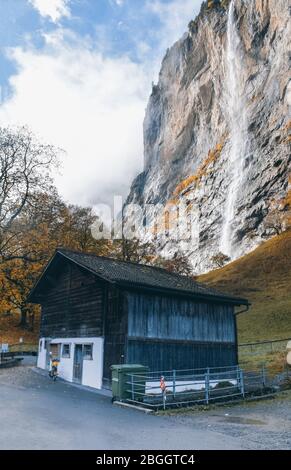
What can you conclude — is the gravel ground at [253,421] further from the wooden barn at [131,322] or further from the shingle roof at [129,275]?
the shingle roof at [129,275]

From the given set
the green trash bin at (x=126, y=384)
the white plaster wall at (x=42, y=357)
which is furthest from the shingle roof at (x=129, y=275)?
the white plaster wall at (x=42, y=357)

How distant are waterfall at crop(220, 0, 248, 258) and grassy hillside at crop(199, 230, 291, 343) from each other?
18.6m

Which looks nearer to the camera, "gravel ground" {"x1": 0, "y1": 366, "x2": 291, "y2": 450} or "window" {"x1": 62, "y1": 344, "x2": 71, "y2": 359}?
"gravel ground" {"x1": 0, "y1": 366, "x2": 291, "y2": 450}

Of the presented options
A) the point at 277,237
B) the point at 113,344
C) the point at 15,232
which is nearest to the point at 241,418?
the point at 113,344

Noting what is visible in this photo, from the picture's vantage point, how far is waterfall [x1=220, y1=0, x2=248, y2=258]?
95.9 metres

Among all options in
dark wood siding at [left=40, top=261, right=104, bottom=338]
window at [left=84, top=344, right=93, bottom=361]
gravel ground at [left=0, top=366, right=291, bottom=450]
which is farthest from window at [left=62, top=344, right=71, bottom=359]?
gravel ground at [left=0, top=366, right=291, bottom=450]

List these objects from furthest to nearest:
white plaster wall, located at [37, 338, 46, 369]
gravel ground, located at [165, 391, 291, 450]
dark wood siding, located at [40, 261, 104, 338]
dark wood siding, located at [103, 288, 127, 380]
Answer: white plaster wall, located at [37, 338, 46, 369]
dark wood siding, located at [40, 261, 104, 338]
dark wood siding, located at [103, 288, 127, 380]
gravel ground, located at [165, 391, 291, 450]

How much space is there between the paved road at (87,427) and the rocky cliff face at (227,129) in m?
71.0

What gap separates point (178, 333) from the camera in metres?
22.3

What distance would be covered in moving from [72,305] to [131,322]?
650cm

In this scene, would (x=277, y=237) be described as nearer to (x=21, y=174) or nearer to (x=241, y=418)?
(x=21, y=174)

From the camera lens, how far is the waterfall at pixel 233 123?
9592cm

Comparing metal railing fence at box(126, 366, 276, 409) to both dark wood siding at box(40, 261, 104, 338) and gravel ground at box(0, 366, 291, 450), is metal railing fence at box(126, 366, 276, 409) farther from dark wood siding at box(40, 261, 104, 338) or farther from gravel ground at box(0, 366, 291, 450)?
dark wood siding at box(40, 261, 104, 338)

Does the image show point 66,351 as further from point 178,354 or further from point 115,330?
point 178,354
